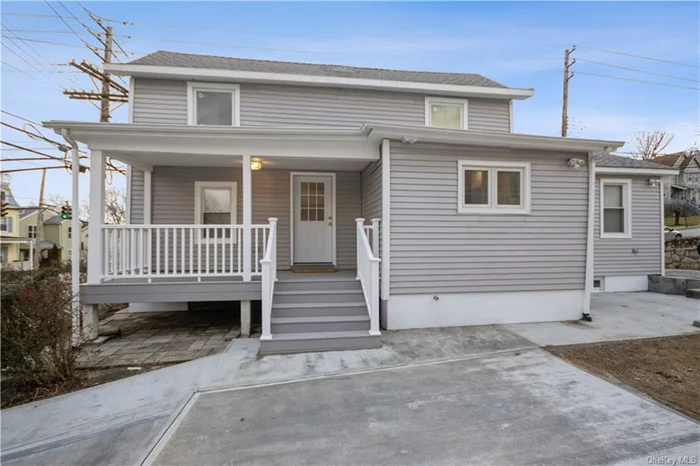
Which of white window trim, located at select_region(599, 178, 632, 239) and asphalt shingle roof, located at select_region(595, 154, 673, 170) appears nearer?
asphalt shingle roof, located at select_region(595, 154, 673, 170)

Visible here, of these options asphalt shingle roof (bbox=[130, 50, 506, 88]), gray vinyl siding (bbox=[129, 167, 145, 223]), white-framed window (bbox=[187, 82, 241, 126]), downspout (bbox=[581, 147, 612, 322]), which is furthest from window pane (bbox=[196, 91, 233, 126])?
downspout (bbox=[581, 147, 612, 322])

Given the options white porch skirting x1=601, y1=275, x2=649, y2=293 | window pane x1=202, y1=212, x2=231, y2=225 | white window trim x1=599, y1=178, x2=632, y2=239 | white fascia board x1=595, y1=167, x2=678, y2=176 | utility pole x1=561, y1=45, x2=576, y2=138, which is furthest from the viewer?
utility pole x1=561, y1=45, x2=576, y2=138

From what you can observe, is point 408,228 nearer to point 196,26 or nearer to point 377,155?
point 377,155

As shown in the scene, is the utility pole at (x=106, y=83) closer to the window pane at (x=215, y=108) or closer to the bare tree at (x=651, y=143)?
the window pane at (x=215, y=108)

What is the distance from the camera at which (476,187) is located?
5703 millimetres

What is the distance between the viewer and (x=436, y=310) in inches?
218

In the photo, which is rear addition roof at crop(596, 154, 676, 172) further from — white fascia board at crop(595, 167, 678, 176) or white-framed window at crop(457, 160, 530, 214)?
white-framed window at crop(457, 160, 530, 214)

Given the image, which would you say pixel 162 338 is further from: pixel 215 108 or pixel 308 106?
pixel 308 106

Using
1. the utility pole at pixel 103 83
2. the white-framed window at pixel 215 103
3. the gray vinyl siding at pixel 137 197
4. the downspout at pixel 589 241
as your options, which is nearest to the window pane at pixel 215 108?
the white-framed window at pixel 215 103

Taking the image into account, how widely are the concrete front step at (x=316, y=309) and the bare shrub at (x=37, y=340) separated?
238 cm

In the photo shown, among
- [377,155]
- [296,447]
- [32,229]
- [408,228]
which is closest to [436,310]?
[408,228]

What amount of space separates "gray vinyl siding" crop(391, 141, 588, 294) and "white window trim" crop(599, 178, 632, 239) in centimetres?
317

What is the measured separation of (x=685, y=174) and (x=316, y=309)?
121 feet

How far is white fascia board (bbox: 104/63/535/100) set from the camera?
6.86 m
